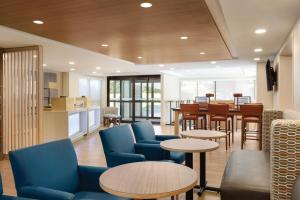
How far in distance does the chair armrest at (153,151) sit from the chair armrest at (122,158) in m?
0.46

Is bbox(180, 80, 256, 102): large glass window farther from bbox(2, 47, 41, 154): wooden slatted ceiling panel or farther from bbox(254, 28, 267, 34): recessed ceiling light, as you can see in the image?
bbox(2, 47, 41, 154): wooden slatted ceiling panel

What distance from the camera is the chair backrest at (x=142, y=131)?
3.74 metres

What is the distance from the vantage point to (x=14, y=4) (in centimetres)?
267

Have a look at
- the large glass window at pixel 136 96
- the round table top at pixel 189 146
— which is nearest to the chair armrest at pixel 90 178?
the round table top at pixel 189 146

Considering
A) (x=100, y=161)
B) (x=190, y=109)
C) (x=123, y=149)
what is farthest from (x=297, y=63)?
(x=100, y=161)

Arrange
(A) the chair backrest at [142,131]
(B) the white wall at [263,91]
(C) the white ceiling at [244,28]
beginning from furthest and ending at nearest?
1. (B) the white wall at [263,91]
2. (A) the chair backrest at [142,131]
3. (C) the white ceiling at [244,28]

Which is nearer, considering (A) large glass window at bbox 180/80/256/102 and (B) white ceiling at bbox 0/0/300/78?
(B) white ceiling at bbox 0/0/300/78

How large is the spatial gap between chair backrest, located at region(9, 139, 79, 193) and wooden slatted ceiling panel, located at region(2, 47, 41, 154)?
132 inches

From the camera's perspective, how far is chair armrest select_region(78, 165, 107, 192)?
2.24 meters

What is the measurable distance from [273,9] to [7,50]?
504cm

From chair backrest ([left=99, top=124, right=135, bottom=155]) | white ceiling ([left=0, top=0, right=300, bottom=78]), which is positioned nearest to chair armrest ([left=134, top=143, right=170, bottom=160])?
chair backrest ([left=99, top=124, right=135, bottom=155])

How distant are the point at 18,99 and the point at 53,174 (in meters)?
3.84

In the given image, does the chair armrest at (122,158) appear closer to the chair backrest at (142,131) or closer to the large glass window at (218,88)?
the chair backrest at (142,131)

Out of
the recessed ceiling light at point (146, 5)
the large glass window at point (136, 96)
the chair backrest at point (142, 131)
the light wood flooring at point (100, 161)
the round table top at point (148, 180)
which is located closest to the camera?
the round table top at point (148, 180)
